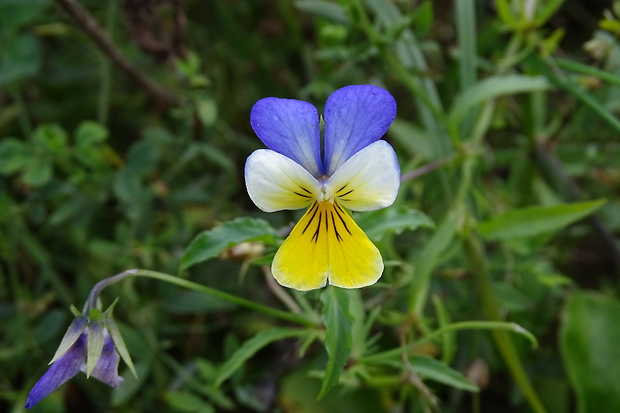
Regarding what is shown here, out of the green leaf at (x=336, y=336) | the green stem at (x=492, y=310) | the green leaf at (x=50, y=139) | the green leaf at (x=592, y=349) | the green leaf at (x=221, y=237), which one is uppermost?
the green leaf at (x=221, y=237)

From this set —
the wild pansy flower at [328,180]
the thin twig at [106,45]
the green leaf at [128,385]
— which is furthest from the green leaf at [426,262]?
the thin twig at [106,45]

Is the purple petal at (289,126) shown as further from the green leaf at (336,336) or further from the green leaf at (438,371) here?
the green leaf at (438,371)

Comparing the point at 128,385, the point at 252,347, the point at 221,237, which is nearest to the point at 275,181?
the point at 221,237

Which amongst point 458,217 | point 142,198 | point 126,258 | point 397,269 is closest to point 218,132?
point 142,198

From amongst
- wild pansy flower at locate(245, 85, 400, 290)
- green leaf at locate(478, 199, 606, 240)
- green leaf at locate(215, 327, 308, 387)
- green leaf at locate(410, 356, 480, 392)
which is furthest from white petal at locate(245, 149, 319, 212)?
green leaf at locate(478, 199, 606, 240)

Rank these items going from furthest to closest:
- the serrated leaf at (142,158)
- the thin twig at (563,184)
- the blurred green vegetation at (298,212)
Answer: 1. the thin twig at (563,184)
2. the serrated leaf at (142,158)
3. the blurred green vegetation at (298,212)

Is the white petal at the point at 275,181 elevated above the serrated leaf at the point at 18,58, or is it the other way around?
the white petal at the point at 275,181

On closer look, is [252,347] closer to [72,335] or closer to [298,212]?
[72,335]
